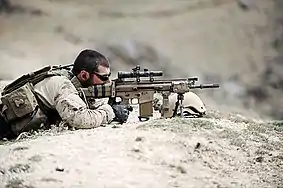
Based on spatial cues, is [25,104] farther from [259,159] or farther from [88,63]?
[259,159]

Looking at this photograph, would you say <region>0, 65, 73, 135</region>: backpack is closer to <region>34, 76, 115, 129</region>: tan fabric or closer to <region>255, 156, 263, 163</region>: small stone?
<region>34, 76, 115, 129</region>: tan fabric

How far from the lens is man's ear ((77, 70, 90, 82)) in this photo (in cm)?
433

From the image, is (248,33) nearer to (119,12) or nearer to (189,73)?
(189,73)

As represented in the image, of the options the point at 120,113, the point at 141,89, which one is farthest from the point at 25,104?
the point at 141,89

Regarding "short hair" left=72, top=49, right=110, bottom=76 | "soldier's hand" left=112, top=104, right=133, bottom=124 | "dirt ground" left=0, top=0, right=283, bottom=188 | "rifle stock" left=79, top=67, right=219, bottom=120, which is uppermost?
"dirt ground" left=0, top=0, right=283, bottom=188

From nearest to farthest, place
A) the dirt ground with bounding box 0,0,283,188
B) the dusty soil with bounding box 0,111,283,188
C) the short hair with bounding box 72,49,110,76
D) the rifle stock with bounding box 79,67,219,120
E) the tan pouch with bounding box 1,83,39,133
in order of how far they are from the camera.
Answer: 1. the dusty soil with bounding box 0,111,283,188
2. the tan pouch with bounding box 1,83,39,133
3. the short hair with bounding box 72,49,110,76
4. the rifle stock with bounding box 79,67,219,120
5. the dirt ground with bounding box 0,0,283,188

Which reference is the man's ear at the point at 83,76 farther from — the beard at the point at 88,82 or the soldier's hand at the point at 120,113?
the soldier's hand at the point at 120,113

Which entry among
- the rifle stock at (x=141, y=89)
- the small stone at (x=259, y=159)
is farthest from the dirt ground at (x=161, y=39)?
the small stone at (x=259, y=159)

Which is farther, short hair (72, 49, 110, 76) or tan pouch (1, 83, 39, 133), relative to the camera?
short hair (72, 49, 110, 76)

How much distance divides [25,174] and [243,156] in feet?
4.10

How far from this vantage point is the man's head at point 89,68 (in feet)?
14.1

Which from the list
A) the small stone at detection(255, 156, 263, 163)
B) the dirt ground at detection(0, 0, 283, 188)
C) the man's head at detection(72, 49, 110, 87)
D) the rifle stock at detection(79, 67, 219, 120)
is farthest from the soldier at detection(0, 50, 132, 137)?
the dirt ground at detection(0, 0, 283, 188)

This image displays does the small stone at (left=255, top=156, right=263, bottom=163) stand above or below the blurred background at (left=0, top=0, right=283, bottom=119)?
below

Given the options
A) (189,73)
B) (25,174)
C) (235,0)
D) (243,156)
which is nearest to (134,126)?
(243,156)
